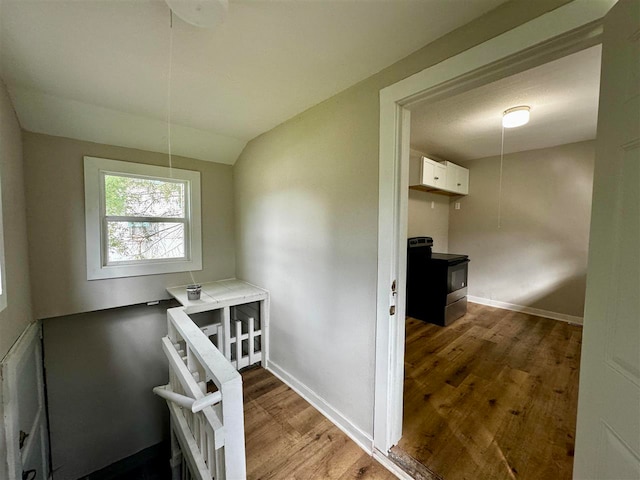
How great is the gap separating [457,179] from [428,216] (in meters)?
0.65

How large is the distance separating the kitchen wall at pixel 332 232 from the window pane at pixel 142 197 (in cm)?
93

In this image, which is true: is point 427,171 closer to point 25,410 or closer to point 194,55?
point 194,55

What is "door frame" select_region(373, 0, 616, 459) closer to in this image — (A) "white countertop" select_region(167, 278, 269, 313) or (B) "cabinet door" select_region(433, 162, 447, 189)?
(A) "white countertop" select_region(167, 278, 269, 313)

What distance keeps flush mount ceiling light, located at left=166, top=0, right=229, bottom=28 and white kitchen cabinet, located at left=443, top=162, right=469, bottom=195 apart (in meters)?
3.20

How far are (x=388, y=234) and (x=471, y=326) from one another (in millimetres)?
2516

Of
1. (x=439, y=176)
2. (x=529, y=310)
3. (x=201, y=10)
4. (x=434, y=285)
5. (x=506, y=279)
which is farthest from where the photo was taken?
(x=506, y=279)

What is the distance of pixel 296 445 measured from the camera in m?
1.48

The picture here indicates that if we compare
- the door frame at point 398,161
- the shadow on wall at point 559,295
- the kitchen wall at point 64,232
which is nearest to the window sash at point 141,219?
the kitchen wall at point 64,232

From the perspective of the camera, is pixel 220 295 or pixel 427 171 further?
pixel 427 171

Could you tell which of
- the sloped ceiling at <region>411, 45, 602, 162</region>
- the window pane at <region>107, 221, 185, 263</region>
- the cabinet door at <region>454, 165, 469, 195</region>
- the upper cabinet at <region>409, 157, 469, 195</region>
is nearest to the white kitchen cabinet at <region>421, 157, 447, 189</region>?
the upper cabinet at <region>409, 157, 469, 195</region>

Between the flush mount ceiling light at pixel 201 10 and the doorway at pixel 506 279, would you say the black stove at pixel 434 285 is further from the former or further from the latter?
the flush mount ceiling light at pixel 201 10

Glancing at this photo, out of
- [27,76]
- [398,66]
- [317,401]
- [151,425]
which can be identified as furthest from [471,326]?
[27,76]

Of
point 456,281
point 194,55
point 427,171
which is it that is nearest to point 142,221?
point 194,55

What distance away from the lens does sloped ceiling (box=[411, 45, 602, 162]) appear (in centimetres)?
161
